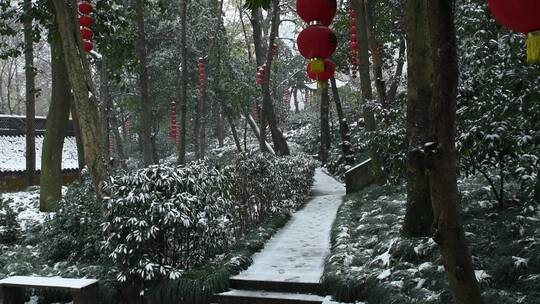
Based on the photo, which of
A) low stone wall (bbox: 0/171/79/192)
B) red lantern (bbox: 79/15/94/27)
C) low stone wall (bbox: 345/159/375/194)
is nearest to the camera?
red lantern (bbox: 79/15/94/27)

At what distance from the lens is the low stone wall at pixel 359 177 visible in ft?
44.7

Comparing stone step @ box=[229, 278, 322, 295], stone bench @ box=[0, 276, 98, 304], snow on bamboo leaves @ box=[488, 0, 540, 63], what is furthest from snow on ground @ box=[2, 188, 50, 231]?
snow on bamboo leaves @ box=[488, 0, 540, 63]

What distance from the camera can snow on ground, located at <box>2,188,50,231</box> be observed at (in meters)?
9.80

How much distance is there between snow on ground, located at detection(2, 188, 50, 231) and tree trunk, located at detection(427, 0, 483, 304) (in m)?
8.56

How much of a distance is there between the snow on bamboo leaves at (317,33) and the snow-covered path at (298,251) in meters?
3.18

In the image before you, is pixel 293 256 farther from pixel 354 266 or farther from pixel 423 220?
pixel 423 220

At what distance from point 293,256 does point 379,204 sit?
3016mm

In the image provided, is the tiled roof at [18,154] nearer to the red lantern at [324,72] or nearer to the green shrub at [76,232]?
the green shrub at [76,232]

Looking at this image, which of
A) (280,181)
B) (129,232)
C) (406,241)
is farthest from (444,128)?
(280,181)

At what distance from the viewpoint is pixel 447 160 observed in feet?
6.98

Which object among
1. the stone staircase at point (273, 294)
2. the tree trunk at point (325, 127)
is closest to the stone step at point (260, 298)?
the stone staircase at point (273, 294)

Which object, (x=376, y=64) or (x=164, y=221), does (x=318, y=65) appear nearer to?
(x=164, y=221)

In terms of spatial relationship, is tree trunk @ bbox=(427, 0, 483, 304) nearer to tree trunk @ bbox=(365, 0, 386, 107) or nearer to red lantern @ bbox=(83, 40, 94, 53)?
red lantern @ bbox=(83, 40, 94, 53)

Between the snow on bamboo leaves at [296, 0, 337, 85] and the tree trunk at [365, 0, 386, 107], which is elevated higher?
the tree trunk at [365, 0, 386, 107]
